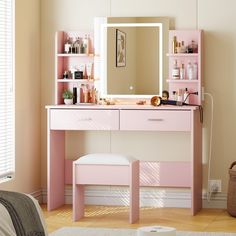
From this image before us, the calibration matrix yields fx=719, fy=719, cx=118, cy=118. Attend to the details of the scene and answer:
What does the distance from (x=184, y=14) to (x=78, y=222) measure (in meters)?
2.00

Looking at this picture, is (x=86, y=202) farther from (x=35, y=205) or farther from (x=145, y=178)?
(x=35, y=205)

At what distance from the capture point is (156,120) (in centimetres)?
584

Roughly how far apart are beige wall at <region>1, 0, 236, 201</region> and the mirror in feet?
0.34

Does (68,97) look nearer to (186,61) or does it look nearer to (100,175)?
(100,175)

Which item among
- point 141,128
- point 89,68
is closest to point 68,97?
point 89,68

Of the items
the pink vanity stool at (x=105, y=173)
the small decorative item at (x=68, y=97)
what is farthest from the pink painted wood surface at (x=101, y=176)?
the small decorative item at (x=68, y=97)

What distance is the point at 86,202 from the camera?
6.43 metres

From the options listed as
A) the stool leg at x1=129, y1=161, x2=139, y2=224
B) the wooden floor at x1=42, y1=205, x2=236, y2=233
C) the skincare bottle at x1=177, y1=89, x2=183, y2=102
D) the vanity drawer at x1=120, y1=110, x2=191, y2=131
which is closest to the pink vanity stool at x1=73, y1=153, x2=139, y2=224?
the stool leg at x1=129, y1=161, x2=139, y2=224

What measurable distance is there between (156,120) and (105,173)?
0.61m

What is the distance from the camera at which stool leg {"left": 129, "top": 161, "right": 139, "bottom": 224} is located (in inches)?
219

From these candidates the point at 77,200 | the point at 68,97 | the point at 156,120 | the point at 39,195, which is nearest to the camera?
the point at 77,200

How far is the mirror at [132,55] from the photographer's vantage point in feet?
20.4

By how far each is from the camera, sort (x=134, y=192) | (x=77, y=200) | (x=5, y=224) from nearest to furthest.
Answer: (x=5, y=224) < (x=134, y=192) < (x=77, y=200)

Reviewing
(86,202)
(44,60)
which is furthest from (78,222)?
(44,60)
